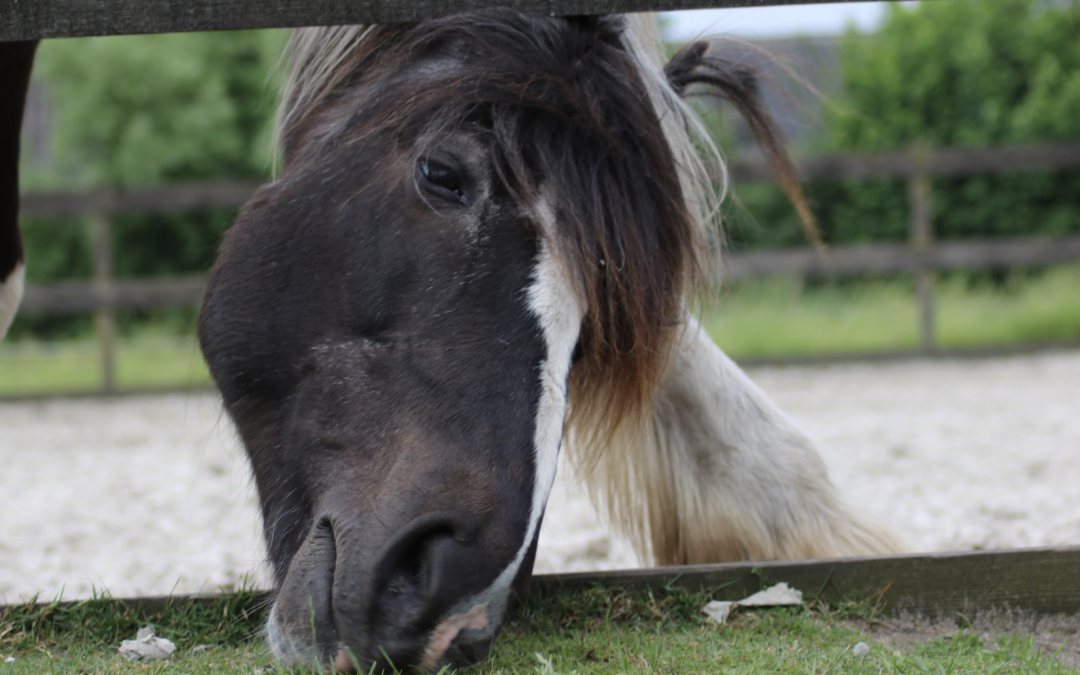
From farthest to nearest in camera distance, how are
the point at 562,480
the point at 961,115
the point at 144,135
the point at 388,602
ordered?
1. the point at 144,135
2. the point at 961,115
3. the point at 562,480
4. the point at 388,602

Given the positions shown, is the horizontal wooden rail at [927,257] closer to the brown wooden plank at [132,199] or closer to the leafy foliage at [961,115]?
the leafy foliage at [961,115]

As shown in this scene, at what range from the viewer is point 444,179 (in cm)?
152

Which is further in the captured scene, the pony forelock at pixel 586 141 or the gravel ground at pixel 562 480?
the gravel ground at pixel 562 480

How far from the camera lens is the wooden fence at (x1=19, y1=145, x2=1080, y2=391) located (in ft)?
24.7

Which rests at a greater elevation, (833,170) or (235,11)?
(235,11)

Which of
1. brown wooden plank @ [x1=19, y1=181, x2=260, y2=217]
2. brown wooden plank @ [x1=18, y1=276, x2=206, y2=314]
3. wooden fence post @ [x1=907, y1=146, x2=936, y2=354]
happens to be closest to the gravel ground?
wooden fence post @ [x1=907, y1=146, x2=936, y2=354]

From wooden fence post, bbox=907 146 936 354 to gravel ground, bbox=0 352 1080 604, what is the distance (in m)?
0.73

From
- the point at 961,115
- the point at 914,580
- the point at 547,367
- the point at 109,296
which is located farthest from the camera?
the point at 961,115

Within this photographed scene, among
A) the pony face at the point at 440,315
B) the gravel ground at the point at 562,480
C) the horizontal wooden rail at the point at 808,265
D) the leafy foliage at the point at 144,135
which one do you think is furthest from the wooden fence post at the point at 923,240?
the leafy foliage at the point at 144,135

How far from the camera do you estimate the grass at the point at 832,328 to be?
838 cm

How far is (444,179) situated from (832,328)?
321 inches

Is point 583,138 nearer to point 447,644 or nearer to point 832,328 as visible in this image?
point 447,644

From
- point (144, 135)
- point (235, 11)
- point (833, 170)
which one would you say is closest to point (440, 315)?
point (235, 11)

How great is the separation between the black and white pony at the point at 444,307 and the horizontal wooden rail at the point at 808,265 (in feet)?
20.3
